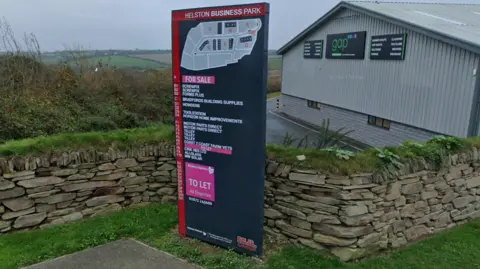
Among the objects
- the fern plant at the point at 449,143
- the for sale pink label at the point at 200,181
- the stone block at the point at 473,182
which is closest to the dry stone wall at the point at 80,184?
the for sale pink label at the point at 200,181

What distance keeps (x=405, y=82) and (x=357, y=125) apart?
422 centimetres

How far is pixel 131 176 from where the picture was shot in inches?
240

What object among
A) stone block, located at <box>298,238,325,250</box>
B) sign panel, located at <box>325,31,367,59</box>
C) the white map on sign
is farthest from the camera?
sign panel, located at <box>325,31,367,59</box>

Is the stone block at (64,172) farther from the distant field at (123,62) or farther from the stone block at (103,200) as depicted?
the distant field at (123,62)

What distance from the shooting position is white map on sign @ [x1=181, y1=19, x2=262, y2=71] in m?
4.32

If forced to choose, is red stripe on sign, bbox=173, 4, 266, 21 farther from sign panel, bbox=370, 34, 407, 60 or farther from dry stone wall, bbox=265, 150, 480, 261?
sign panel, bbox=370, 34, 407, 60

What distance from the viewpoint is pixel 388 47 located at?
16781 millimetres

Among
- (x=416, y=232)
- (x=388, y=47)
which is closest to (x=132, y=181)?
(x=416, y=232)

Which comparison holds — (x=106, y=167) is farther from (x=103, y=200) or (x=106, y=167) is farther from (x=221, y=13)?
(x=221, y=13)

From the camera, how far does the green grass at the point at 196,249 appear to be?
4.60 meters

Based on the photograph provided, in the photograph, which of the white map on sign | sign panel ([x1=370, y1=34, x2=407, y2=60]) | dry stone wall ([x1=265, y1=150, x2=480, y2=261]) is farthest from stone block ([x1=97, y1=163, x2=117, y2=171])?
sign panel ([x1=370, y1=34, x2=407, y2=60])

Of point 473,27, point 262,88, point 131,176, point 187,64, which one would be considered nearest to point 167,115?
→ point 131,176

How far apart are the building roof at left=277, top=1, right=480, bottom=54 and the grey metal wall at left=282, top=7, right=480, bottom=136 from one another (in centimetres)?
40

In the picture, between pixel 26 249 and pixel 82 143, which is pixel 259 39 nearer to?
pixel 82 143
